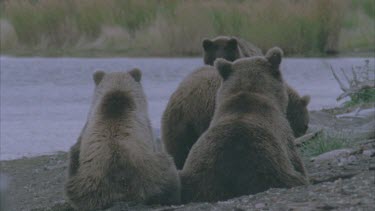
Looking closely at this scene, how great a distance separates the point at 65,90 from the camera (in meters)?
21.6

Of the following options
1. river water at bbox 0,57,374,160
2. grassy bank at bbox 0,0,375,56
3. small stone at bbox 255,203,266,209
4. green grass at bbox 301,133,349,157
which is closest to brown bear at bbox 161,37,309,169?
green grass at bbox 301,133,349,157

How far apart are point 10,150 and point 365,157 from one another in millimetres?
6724

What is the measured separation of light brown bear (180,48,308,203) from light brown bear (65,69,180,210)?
0.23 metres

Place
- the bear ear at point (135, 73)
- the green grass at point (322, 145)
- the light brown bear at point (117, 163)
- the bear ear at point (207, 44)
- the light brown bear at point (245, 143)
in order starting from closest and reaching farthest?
the light brown bear at point (245, 143)
the light brown bear at point (117, 163)
the bear ear at point (135, 73)
the green grass at point (322, 145)
the bear ear at point (207, 44)

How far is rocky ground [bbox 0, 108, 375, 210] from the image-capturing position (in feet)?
19.7

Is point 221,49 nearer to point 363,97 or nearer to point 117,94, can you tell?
point 117,94

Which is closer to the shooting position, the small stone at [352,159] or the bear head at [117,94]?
the bear head at [117,94]

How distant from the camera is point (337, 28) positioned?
28.5 m

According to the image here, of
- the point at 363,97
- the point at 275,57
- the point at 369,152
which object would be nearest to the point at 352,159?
the point at 369,152

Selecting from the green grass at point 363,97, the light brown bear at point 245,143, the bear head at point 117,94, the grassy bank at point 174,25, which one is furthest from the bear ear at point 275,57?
the grassy bank at point 174,25

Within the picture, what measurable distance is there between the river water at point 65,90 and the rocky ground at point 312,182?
1.66m

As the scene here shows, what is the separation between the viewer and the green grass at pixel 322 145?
30.1 ft

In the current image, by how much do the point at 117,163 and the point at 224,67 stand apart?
1.07 metres

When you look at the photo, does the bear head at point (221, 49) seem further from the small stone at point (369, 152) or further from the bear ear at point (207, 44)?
the small stone at point (369, 152)
